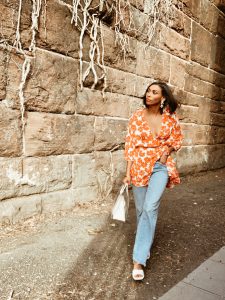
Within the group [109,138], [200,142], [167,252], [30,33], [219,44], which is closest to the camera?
[167,252]

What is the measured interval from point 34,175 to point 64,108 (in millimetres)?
A: 878

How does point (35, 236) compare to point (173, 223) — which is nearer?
point (35, 236)

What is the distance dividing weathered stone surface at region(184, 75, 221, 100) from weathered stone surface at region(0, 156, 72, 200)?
3.59m

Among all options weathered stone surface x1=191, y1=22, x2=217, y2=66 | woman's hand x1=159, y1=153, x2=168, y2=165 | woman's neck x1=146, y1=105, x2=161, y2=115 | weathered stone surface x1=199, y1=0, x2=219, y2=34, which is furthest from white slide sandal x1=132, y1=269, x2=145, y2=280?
weathered stone surface x1=199, y1=0, x2=219, y2=34

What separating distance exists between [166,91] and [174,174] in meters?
0.75

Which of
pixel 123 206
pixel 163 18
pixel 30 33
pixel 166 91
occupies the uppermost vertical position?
pixel 163 18

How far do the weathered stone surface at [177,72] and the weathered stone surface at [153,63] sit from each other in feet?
0.59

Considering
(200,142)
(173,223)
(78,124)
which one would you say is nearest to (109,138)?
(78,124)

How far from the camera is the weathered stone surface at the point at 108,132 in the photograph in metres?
4.50

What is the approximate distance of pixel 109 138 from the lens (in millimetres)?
4695

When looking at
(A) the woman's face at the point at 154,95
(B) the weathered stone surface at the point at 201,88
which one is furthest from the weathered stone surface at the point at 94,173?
(B) the weathered stone surface at the point at 201,88

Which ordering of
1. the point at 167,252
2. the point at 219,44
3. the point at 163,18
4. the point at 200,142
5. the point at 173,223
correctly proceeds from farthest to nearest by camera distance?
the point at 219,44 < the point at 200,142 < the point at 163,18 < the point at 173,223 < the point at 167,252

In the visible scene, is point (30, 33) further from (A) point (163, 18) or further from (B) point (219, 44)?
(B) point (219, 44)

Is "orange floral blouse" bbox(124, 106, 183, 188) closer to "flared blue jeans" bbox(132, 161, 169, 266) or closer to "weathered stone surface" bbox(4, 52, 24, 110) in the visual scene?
"flared blue jeans" bbox(132, 161, 169, 266)
